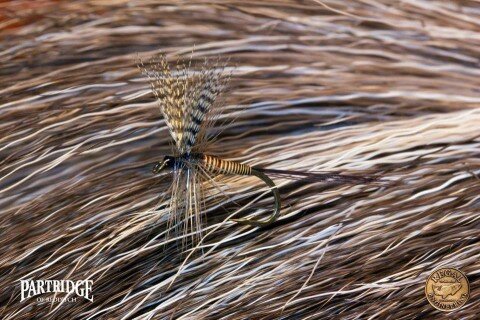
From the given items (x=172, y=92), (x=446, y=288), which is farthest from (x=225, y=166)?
(x=446, y=288)

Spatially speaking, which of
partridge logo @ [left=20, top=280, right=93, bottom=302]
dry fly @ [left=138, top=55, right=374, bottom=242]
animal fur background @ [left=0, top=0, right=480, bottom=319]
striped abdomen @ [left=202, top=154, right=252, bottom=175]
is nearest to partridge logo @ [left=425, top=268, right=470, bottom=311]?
animal fur background @ [left=0, top=0, right=480, bottom=319]

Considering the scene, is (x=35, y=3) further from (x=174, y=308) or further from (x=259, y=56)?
(x=174, y=308)

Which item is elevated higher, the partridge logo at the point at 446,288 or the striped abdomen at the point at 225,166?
the striped abdomen at the point at 225,166

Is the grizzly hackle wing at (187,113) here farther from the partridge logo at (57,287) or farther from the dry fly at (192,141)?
the partridge logo at (57,287)

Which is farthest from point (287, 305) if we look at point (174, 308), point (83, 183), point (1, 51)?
point (1, 51)

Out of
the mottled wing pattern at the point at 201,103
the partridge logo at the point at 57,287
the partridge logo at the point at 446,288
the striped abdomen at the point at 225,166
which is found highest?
the mottled wing pattern at the point at 201,103

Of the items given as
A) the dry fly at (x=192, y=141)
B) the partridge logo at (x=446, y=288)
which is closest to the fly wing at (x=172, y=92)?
the dry fly at (x=192, y=141)
